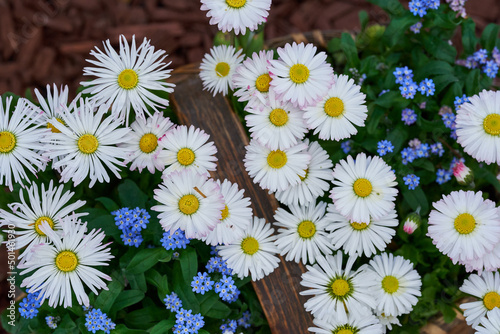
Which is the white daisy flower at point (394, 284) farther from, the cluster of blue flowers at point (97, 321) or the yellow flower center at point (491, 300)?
the cluster of blue flowers at point (97, 321)

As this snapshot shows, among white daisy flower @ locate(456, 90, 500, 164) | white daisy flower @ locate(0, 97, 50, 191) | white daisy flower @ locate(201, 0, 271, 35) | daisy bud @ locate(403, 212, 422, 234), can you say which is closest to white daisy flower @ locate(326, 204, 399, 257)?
daisy bud @ locate(403, 212, 422, 234)

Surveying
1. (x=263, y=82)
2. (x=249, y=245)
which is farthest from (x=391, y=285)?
(x=263, y=82)

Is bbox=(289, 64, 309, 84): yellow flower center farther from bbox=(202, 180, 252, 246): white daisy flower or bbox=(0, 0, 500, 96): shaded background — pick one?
bbox=(0, 0, 500, 96): shaded background

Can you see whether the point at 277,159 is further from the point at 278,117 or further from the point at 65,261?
the point at 65,261

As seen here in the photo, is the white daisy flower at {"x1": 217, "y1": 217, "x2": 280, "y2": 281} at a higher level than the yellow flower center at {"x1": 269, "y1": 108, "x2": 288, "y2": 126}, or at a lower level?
lower

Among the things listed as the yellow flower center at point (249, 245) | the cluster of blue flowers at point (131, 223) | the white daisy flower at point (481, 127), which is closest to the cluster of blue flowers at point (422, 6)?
the white daisy flower at point (481, 127)

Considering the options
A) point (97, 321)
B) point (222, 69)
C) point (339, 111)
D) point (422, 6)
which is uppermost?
point (422, 6)

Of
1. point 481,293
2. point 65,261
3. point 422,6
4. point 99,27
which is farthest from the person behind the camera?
point 99,27
